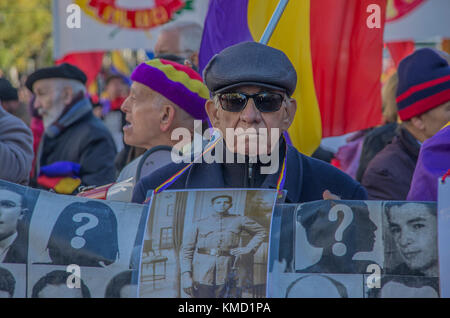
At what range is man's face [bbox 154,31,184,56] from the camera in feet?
19.3

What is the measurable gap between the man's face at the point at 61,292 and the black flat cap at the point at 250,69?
2.99ft

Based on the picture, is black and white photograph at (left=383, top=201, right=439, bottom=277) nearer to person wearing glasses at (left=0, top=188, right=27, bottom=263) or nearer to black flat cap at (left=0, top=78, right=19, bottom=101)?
person wearing glasses at (left=0, top=188, right=27, bottom=263)

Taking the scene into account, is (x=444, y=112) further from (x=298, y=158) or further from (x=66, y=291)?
(x=66, y=291)

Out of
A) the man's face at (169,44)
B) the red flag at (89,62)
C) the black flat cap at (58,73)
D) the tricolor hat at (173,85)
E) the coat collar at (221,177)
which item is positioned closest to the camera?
the coat collar at (221,177)

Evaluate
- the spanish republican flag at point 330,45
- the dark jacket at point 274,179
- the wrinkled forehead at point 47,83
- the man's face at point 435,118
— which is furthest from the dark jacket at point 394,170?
the wrinkled forehead at point 47,83

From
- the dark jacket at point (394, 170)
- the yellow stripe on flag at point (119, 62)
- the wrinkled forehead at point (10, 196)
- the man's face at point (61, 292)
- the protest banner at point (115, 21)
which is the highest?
the yellow stripe on flag at point (119, 62)

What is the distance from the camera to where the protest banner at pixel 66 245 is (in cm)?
244

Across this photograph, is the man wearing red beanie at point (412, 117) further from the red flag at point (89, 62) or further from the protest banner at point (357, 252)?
the red flag at point (89, 62)

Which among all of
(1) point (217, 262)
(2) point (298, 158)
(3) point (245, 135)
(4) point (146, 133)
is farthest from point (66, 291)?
(4) point (146, 133)

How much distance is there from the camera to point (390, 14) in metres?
7.79

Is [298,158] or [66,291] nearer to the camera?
[66,291]

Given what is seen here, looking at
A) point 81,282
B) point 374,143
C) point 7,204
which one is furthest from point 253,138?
point 374,143

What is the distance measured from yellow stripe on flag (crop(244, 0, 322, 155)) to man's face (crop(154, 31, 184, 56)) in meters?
1.73
